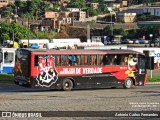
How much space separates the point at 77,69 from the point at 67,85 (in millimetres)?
1076

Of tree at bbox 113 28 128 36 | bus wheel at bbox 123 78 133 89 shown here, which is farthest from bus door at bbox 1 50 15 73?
tree at bbox 113 28 128 36

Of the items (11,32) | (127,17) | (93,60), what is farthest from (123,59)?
(127,17)

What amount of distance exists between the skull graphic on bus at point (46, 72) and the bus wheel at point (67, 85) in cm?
58

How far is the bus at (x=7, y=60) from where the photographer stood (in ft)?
157

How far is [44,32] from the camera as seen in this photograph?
5827 inches

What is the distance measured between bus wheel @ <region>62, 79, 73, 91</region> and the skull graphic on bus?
581mm

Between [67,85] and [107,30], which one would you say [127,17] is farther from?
[67,85]

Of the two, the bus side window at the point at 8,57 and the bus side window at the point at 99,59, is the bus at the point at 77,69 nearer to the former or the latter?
the bus side window at the point at 99,59

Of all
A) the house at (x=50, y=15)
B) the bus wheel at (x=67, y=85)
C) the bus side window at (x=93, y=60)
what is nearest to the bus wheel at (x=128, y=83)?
the bus side window at (x=93, y=60)

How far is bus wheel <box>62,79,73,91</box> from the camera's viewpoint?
31469 mm

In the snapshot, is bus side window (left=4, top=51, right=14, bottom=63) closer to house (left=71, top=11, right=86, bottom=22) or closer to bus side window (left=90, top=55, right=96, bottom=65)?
bus side window (left=90, top=55, right=96, bottom=65)

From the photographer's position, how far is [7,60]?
4822 cm

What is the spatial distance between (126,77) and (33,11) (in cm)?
15780

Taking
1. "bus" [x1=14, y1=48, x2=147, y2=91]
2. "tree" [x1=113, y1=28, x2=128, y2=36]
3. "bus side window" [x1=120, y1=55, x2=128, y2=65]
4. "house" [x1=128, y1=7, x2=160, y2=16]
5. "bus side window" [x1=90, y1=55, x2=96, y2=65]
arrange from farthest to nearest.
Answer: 1. "house" [x1=128, y1=7, x2=160, y2=16]
2. "tree" [x1=113, y1=28, x2=128, y2=36]
3. "bus side window" [x1=120, y1=55, x2=128, y2=65]
4. "bus side window" [x1=90, y1=55, x2=96, y2=65]
5. "bus" [x1=14, y1=48, x2=147, y2=91]
